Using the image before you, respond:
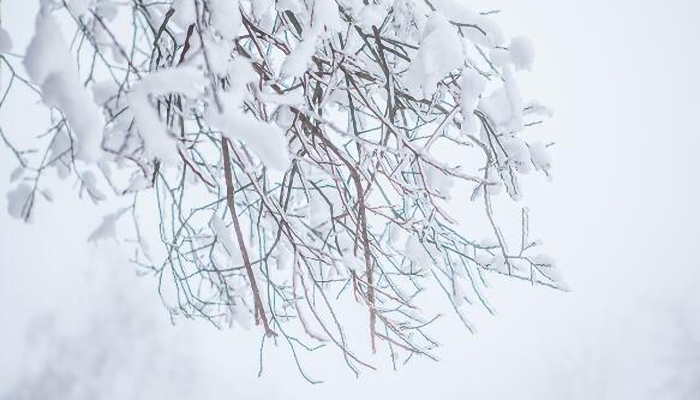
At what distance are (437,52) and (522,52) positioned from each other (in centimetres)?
25

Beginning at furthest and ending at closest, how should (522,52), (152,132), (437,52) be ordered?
(522,52) < (437,52) < (152,132)

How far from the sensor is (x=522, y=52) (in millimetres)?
1180

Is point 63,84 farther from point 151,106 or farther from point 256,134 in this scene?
point 256,134

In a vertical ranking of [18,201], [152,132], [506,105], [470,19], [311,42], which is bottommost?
[152,132]

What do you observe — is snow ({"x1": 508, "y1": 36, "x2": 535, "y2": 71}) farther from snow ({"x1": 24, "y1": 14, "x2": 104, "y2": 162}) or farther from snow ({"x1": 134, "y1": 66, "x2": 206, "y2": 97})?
snow ({"x1": 24, "y1": 14, "x2": 104, "y2": 162})

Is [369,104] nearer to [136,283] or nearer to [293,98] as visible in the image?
[293,98]

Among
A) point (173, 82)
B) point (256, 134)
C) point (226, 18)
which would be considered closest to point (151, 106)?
point (173, 82)

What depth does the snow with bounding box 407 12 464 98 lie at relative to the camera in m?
1.04

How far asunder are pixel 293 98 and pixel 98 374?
19.6 meters

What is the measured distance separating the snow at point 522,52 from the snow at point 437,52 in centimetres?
20

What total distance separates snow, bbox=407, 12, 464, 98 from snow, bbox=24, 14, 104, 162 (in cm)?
61

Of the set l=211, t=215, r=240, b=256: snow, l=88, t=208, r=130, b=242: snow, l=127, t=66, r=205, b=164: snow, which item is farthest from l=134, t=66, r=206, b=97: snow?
l=211, t=215, r=240, b=256: snow

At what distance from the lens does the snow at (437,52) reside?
3.40 feet

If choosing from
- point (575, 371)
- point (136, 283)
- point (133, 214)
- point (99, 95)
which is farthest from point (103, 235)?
point (575, 371)
